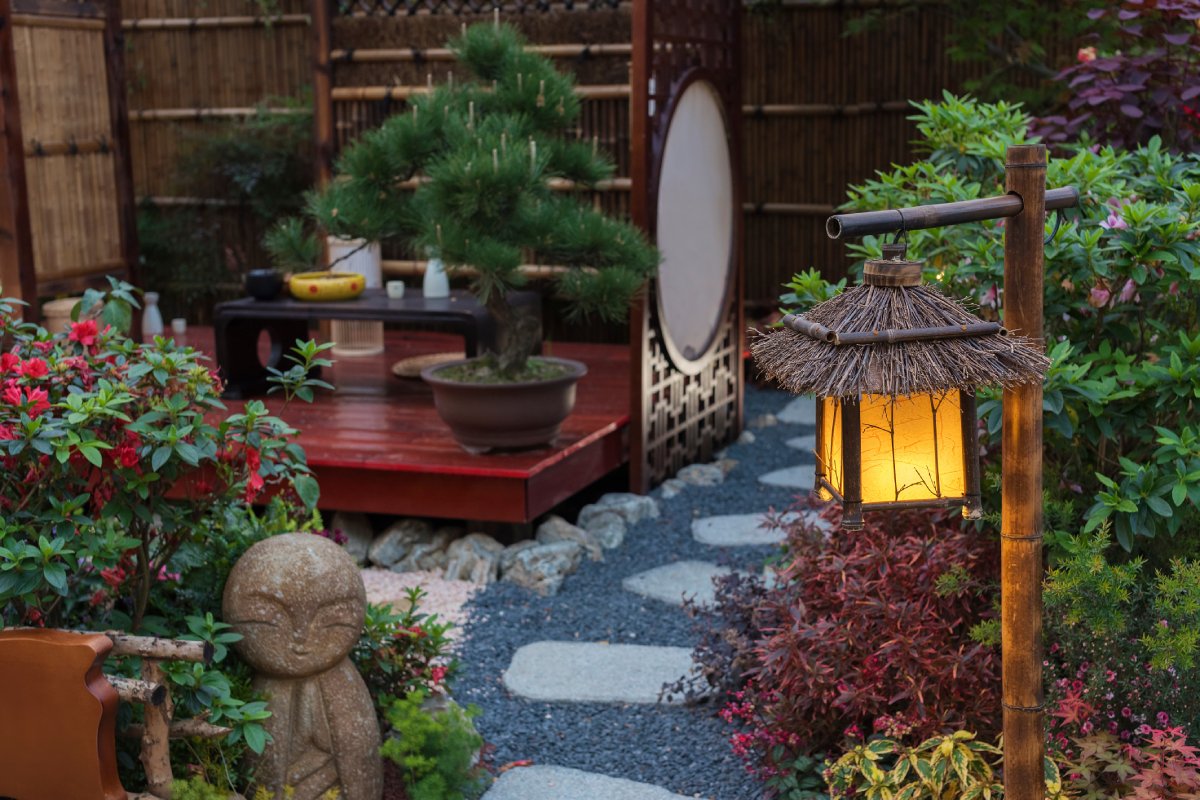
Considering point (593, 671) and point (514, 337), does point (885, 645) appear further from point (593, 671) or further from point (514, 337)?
point (514, 337)

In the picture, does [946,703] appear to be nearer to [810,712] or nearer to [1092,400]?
[810,712]

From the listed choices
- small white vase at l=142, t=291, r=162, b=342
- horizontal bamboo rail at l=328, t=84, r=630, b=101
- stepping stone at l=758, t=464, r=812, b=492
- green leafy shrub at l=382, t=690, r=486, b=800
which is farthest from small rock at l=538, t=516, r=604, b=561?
small white vase at l=142, t=291, r=162, b=342

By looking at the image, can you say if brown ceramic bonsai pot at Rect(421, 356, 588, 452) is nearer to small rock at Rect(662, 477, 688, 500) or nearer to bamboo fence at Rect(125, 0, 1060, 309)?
small rock at Rect(662, 477, 688, 500)

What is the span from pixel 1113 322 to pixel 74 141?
16.9ft

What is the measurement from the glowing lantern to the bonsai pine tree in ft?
7.91

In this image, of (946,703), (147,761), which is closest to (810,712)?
(946,703)

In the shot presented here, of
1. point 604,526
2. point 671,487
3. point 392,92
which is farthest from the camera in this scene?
point 392,92

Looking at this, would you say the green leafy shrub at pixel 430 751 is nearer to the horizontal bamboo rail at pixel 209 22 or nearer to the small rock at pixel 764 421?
the small rock at pixel 764 421

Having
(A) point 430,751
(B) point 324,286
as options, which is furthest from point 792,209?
(A) point 430,751

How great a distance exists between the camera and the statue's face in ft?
9.00

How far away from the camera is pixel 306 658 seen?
2.76 meters

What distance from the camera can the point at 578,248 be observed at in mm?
4496

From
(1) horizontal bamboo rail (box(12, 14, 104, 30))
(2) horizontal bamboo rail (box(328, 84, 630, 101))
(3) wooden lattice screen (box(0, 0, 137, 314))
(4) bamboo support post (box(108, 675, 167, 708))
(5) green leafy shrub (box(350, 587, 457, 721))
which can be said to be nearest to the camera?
(4) bamboo support post (box(108, 675, 167, 708))

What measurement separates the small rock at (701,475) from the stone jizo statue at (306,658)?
292 centimetres
